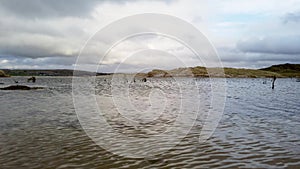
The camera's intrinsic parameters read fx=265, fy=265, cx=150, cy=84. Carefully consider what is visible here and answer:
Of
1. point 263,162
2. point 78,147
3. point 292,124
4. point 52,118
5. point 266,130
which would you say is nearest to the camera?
point 263,162

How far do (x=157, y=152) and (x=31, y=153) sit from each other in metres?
5.13

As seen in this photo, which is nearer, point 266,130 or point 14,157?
point 14,157

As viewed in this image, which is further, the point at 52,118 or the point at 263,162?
the point at 52,118

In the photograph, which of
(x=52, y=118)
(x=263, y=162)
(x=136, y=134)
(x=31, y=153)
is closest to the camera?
(x=263, y=162)

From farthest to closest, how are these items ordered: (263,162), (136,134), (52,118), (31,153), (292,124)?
1. (52,118)
2. (292,124)
3. (136,134)
4. (31,153)
5. (263,162)

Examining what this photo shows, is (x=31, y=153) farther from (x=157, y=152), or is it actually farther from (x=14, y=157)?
(x=157, y=152)

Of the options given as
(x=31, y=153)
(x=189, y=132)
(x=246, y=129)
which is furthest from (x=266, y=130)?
(x=31, y=153)

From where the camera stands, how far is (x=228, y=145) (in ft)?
40.0

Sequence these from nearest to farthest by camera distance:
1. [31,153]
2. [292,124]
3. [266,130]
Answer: [31,153] → [266,130] → [292,124]

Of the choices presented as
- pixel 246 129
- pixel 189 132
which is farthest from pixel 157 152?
pixel 246 129

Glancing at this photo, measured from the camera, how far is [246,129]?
1603 cm

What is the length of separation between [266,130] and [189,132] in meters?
4.75

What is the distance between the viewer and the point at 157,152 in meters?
11.0

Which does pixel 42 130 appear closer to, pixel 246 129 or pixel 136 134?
pixel 136 134
